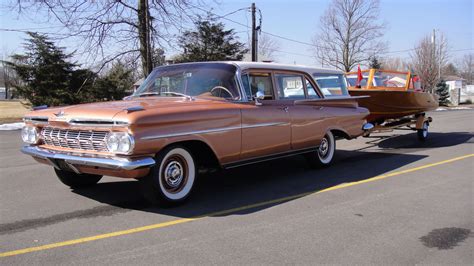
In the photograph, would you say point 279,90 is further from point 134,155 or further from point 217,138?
point 134,155

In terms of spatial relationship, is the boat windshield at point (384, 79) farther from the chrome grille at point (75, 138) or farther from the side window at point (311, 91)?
the chrome grille at point (75, 138)

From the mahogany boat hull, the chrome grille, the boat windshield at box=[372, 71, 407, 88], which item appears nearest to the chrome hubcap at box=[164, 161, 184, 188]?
the chrome grille

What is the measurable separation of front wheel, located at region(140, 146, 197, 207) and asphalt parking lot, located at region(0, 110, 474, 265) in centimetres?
16

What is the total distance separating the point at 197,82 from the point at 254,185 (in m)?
1.77

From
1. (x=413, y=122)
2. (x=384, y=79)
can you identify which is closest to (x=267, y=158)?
(x=413, y=122)

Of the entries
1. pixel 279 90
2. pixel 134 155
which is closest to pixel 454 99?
pixel 279 90

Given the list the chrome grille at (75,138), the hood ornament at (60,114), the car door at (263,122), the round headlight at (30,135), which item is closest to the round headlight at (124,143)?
the chrome grille at (75,138)

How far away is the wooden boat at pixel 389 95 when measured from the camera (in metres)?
11.0

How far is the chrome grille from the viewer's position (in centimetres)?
479

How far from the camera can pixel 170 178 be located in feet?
17.0

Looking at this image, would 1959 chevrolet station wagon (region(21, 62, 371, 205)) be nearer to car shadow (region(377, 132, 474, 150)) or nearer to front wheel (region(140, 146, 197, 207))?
front wheel (region(140, 146, 197, 207))

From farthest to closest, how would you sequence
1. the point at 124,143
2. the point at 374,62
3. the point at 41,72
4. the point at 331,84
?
the point at 374,62
the point at 41,72
the point at 331,84
the point at 124,143

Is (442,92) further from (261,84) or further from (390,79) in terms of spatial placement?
(261,84)

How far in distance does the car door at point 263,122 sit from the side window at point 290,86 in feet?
0.67
